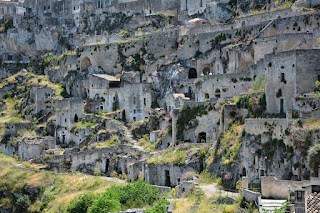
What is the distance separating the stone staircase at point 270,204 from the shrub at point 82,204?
15.3 metres

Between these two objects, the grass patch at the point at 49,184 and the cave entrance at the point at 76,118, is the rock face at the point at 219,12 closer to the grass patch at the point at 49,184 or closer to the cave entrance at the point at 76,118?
the cave entrance at the point at 76,118

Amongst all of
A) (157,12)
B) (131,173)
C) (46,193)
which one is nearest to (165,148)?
(131,173)

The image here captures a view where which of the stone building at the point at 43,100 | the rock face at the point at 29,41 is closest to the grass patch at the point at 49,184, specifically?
the stone building at the point at 43,100

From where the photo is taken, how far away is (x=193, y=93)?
1853 inches

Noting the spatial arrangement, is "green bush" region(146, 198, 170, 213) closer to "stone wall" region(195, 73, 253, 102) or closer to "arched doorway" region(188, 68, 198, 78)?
"stone wall" region(195, 73, 253, 102)

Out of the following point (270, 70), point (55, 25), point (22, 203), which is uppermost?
point (55, 25)

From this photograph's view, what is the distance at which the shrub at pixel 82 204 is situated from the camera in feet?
123

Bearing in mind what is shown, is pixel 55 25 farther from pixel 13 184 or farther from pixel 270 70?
pixel 270 70

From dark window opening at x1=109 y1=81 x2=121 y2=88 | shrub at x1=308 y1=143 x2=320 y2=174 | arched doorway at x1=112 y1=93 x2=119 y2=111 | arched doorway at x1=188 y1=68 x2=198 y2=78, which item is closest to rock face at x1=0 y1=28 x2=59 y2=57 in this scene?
dark window opening at x1=109 y1=81 x2=121 y2=88

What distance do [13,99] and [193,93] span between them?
1140 inches

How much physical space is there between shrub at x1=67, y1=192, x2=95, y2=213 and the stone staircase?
15316 millimetres

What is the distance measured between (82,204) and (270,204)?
16.5 metres

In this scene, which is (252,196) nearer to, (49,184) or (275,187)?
(275,187)

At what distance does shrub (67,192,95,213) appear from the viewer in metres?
37.5
